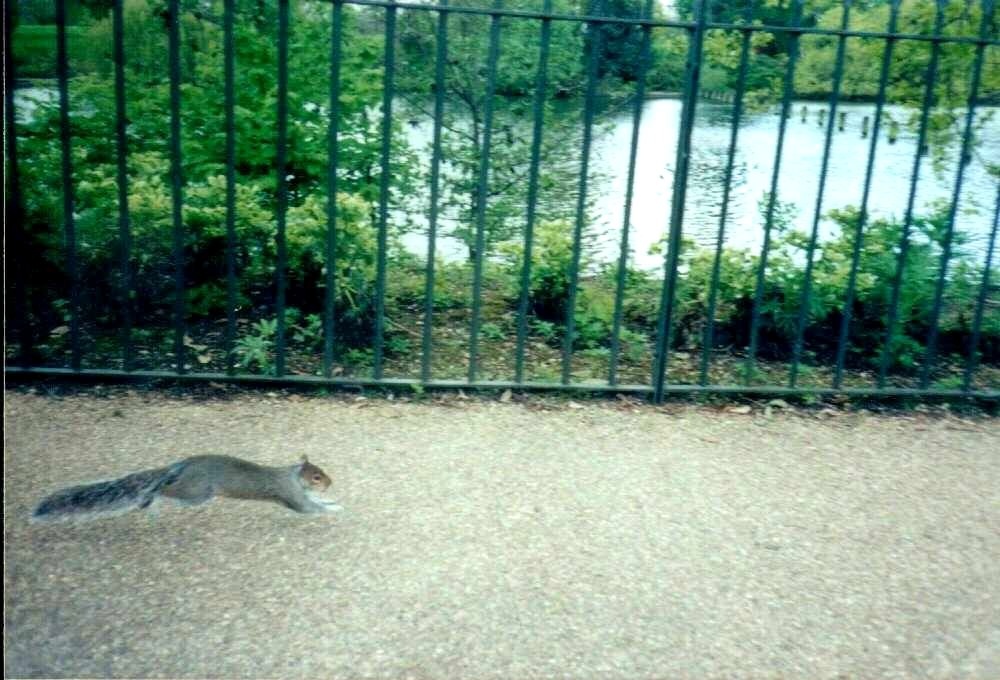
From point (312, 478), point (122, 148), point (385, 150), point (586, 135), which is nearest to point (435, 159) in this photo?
point (385, 150)

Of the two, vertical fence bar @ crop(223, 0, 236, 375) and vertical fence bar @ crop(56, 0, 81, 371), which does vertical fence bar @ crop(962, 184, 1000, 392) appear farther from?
vertical fence bar @ crop(56, 0, 81, 371)

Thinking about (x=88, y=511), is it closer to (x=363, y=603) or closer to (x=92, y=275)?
→ (x=363, y=603)

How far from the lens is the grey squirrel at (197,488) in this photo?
3377mm

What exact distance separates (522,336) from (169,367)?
2024 millimetres

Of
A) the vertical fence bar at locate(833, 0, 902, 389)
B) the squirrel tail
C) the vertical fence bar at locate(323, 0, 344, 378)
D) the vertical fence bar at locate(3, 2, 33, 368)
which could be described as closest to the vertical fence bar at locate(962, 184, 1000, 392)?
the vertical fence bar at locate(833, 0, 902, 389)

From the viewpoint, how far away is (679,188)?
487cm

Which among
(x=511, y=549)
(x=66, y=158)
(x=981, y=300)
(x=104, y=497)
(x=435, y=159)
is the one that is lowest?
(x=511, y=549)

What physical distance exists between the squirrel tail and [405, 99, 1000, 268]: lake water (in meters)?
2.88

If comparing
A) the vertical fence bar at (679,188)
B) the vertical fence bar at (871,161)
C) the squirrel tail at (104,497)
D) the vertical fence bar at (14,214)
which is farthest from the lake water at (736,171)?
the squirrel tail at (104,497)

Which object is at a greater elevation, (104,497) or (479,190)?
(479,190)

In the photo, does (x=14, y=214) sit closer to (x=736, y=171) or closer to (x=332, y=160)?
(x=332, y=160)

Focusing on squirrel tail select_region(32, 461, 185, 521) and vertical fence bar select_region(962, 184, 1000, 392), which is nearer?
squirrel tail select_region(32, 461, 185, 521)

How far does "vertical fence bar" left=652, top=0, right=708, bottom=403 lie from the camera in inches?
186

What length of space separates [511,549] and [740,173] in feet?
11.2
